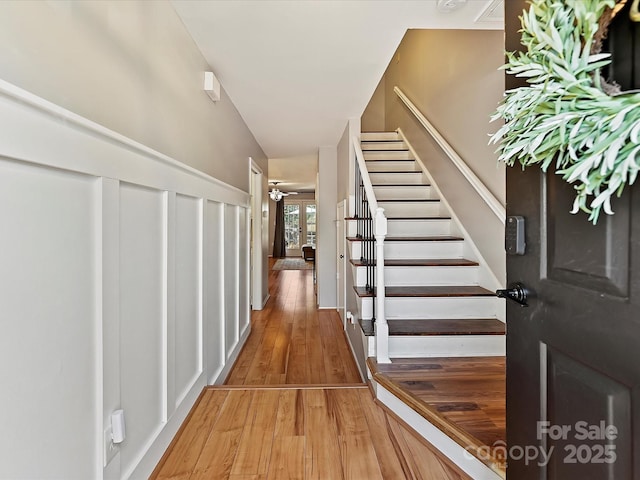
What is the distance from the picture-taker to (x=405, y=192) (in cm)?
377

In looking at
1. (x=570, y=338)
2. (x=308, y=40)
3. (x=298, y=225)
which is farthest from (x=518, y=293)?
(x=298, y=225)

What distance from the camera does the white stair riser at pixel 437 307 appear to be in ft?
7.90

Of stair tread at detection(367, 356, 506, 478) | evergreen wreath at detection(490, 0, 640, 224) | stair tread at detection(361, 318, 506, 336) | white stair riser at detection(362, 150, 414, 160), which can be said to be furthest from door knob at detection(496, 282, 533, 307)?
white stair riser at detection(362, 150, 414, 160)

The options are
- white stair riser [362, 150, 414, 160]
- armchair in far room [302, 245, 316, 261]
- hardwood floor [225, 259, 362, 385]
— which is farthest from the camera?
armchair in far room [302, 245, 316, 261]

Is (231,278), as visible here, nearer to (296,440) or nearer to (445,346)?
(296,440)

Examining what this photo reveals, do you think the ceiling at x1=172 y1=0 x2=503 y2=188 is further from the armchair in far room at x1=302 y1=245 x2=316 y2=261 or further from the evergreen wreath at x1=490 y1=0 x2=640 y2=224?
the armchair in far room at x1=302 y1=245 x2=316 y2=261

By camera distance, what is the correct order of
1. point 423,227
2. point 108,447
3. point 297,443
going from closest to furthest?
point 108,447, point 297,443, point 423,227

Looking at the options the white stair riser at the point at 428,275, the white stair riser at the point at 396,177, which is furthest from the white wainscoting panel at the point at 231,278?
the white stair riser at the point at 396,177

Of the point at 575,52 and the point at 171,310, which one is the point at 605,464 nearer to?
the point at 575,52

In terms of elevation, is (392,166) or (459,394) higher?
(392,166)

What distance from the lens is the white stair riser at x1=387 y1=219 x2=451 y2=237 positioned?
3.24 metres

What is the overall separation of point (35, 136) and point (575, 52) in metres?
1.12

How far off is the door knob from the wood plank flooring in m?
0.86

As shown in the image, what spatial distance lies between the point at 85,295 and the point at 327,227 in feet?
13.9
